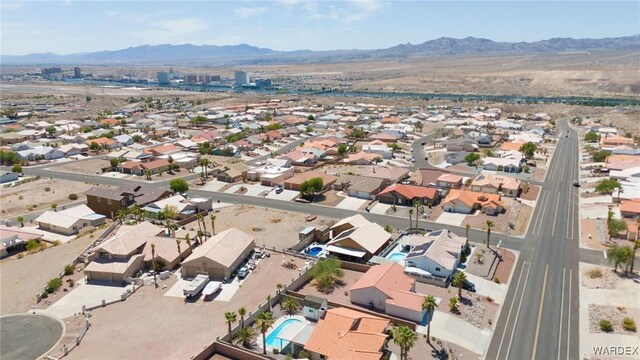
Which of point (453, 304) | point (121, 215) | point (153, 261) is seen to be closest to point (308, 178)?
point (121, 215)

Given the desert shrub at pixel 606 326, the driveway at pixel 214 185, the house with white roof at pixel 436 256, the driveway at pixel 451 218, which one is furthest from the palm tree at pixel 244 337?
the driveway at pixel 214 185

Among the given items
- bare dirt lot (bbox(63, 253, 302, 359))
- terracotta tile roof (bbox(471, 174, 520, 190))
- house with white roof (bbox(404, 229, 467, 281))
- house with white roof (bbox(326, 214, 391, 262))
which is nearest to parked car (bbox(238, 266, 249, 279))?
bare dirt lot (bbox(63, 253, 302, 359))

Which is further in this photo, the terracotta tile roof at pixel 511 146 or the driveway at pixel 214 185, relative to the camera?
the terracotta tile roof at pixel 511 146

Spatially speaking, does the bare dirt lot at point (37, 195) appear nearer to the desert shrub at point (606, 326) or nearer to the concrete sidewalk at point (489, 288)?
the concrete sidewalk at point (489, 288)

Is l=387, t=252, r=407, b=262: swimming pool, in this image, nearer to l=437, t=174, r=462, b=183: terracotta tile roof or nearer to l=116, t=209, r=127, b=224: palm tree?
l=437, t=174, r=462, b=183: terracotta tile roof

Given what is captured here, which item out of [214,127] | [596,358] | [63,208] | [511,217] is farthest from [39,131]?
[596,358]

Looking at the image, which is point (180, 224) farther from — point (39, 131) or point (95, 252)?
point (39, 131)
